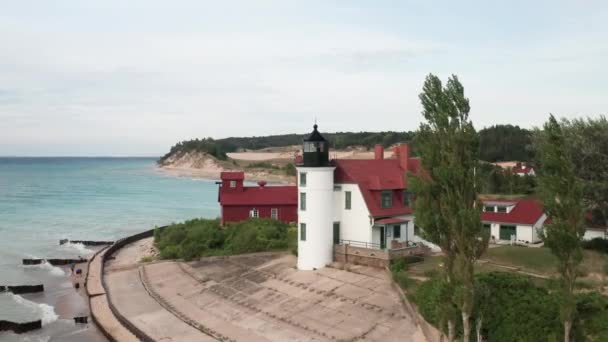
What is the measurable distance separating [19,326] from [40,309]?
4406 mm

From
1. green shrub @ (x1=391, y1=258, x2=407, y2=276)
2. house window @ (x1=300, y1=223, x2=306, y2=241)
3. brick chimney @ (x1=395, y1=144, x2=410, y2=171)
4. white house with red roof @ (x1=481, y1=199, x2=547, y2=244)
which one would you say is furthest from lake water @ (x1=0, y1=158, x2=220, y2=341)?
white house with red roof @ (x1=481, y1=199, x2=547, y2=244)

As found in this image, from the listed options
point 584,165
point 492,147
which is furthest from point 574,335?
point 492,147

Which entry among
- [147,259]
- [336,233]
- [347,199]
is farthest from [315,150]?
[147,259]

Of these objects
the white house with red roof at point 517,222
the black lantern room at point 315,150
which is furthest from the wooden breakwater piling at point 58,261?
the white house with red roof at point 517,222

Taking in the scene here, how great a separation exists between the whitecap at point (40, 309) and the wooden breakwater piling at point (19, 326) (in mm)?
902

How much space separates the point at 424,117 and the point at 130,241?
40285 millimetres

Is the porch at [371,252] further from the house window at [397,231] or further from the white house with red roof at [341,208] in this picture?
the house window at [397,231]

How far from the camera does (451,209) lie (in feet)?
64.4

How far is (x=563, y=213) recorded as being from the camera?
17.1 meters

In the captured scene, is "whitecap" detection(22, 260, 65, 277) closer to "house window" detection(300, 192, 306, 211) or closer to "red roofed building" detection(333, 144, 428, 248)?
"house window" detection(300, 192, 306, 211)

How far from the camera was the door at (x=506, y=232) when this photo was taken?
123 feet

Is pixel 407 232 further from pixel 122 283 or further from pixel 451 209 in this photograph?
pixel 122 283

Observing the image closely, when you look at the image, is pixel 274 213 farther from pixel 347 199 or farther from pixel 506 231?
pixel 506 231

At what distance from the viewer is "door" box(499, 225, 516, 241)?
123 ft
